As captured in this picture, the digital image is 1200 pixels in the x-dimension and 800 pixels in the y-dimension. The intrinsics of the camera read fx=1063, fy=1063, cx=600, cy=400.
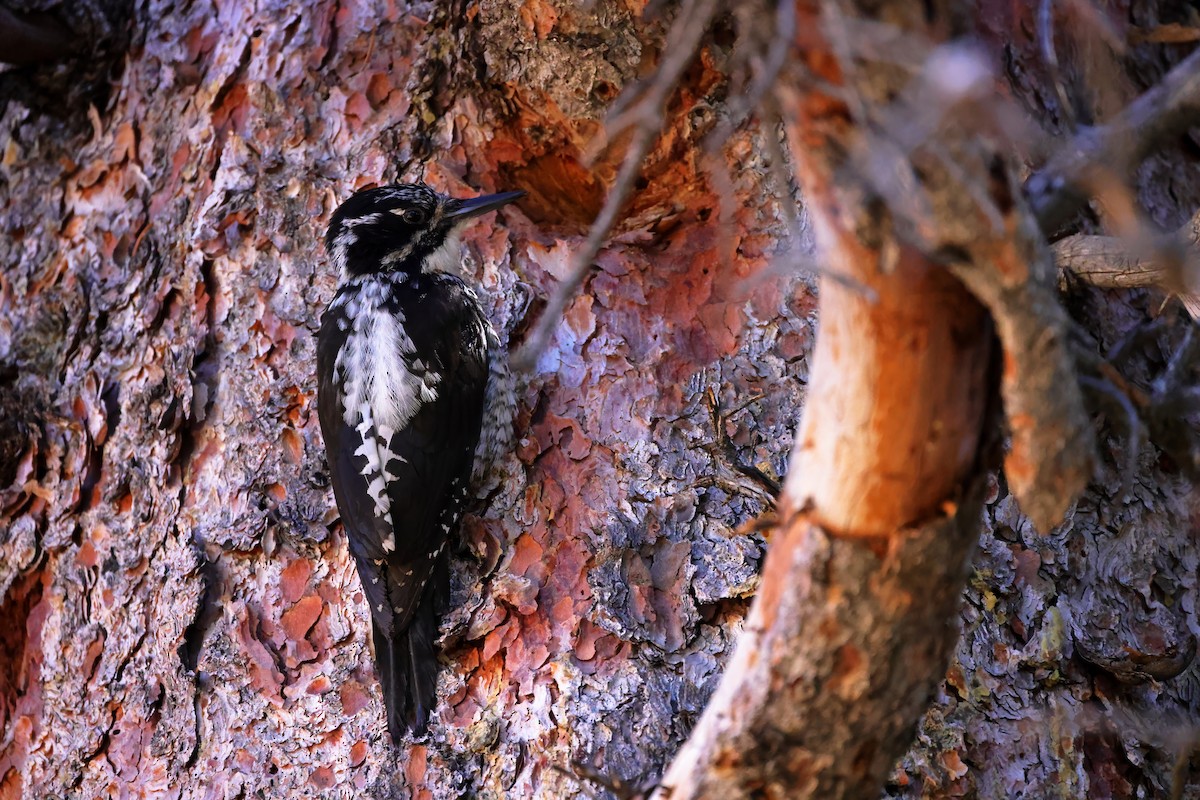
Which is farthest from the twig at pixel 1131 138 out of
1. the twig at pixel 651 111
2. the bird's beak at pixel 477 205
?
the bird's beak at pixel 477 205

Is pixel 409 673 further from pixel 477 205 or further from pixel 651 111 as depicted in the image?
pixel 651 111

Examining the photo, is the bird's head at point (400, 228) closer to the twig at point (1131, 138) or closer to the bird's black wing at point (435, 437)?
the bird's black wing at point (435, 437)

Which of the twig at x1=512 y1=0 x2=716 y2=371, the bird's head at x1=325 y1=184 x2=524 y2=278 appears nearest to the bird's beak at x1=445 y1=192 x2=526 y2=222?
the bird's head at x1=325 y1=184 x2=524 y2=278

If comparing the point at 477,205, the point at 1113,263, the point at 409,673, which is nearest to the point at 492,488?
the point at 409,673

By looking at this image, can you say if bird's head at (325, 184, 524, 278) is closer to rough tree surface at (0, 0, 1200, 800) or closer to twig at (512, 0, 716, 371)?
rough tree surface at (0, 0, 1200, 800)

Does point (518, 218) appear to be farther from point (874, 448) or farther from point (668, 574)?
point (874, 448)

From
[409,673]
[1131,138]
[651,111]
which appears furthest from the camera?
[409,673]
